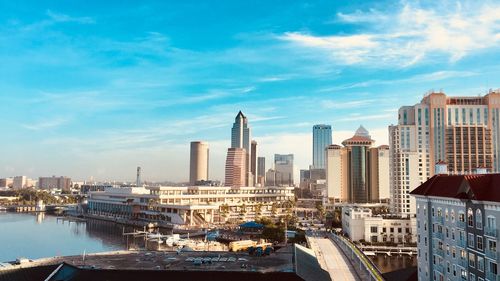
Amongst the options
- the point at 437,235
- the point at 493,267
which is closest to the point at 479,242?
the point at 493,267

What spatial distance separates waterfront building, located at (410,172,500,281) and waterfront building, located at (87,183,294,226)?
72.2 metres

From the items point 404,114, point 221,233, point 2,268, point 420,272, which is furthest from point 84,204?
point 420,272

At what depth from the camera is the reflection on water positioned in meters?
61.5

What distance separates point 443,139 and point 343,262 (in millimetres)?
53117

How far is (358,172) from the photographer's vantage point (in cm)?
13988

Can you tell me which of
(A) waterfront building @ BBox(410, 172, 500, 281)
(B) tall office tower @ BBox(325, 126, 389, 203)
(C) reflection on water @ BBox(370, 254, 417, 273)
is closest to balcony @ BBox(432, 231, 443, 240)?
(A) waterfront building @ BBox(410, 172, 500, 281)

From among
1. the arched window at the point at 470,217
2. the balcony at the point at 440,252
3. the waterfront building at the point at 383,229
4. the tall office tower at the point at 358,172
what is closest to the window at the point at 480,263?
the arched window at the point at 470,217

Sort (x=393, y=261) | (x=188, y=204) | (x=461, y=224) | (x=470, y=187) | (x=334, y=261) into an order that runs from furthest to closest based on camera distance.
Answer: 1. (x=188, y=204)
2. (x=393, y=261)
3. (x=334, y=261)
4. (x=461, y=224)
5. (x=470, y=187)

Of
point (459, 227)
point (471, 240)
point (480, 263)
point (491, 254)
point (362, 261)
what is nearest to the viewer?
point (491, 254)

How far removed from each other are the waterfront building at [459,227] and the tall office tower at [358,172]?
107 metres

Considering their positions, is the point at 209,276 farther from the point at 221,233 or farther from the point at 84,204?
the point at 84,204

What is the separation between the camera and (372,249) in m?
71.5

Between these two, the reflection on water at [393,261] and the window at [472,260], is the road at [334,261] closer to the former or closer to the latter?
the reflection on water at [393,261]

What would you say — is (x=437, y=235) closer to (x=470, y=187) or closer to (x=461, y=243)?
(x=461, y=243)
